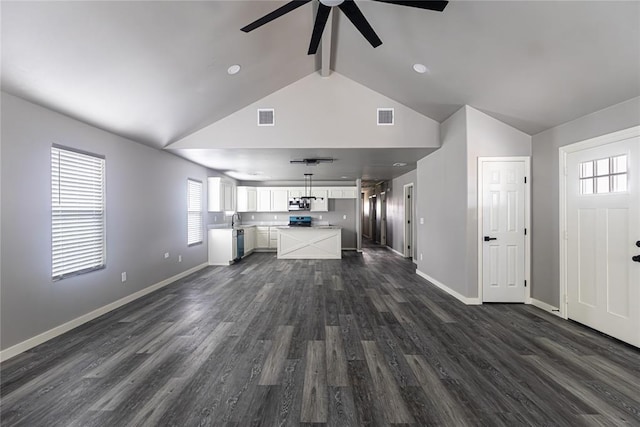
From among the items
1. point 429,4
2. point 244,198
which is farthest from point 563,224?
point 244,198

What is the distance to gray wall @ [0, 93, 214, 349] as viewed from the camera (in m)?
2.55

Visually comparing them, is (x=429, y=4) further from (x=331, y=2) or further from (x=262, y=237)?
(x=262, y=237)

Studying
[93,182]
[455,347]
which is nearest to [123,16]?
[93,182]

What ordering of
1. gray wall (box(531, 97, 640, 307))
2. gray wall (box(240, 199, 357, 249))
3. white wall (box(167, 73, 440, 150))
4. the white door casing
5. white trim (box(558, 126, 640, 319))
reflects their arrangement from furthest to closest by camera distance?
gray wall (box(240, 199, 357, 249)), the white door casing, white wall (box(167, 73, 440, 150)), white trim (box(558, 126, 640, 319)), gray wall (box(531, 97, 640, 307))

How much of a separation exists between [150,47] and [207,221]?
4783mm

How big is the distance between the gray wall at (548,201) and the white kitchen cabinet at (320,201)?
6.03m

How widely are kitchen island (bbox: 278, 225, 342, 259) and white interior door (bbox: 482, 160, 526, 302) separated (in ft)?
13.8

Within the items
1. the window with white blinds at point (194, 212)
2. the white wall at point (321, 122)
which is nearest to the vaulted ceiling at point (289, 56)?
the white wall at point (321, 122)

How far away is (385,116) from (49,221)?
→ 15.5 feet

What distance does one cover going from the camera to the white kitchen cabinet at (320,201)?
9.19m

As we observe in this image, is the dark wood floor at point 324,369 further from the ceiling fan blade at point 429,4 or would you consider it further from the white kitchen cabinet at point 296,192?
the white kitchen cabinet at point 296,192

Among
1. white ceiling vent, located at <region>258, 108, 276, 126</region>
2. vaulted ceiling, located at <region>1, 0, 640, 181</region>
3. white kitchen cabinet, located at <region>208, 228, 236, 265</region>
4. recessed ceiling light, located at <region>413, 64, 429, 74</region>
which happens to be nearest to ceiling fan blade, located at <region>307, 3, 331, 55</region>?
vaulted ceiling, located at <region>1, 0, 640, 181</region>

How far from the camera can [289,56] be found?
151 inches

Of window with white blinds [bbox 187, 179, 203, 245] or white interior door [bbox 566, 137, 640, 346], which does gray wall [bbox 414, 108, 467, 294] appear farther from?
window with white blinds [bbox 187, 179, 203, 245]
